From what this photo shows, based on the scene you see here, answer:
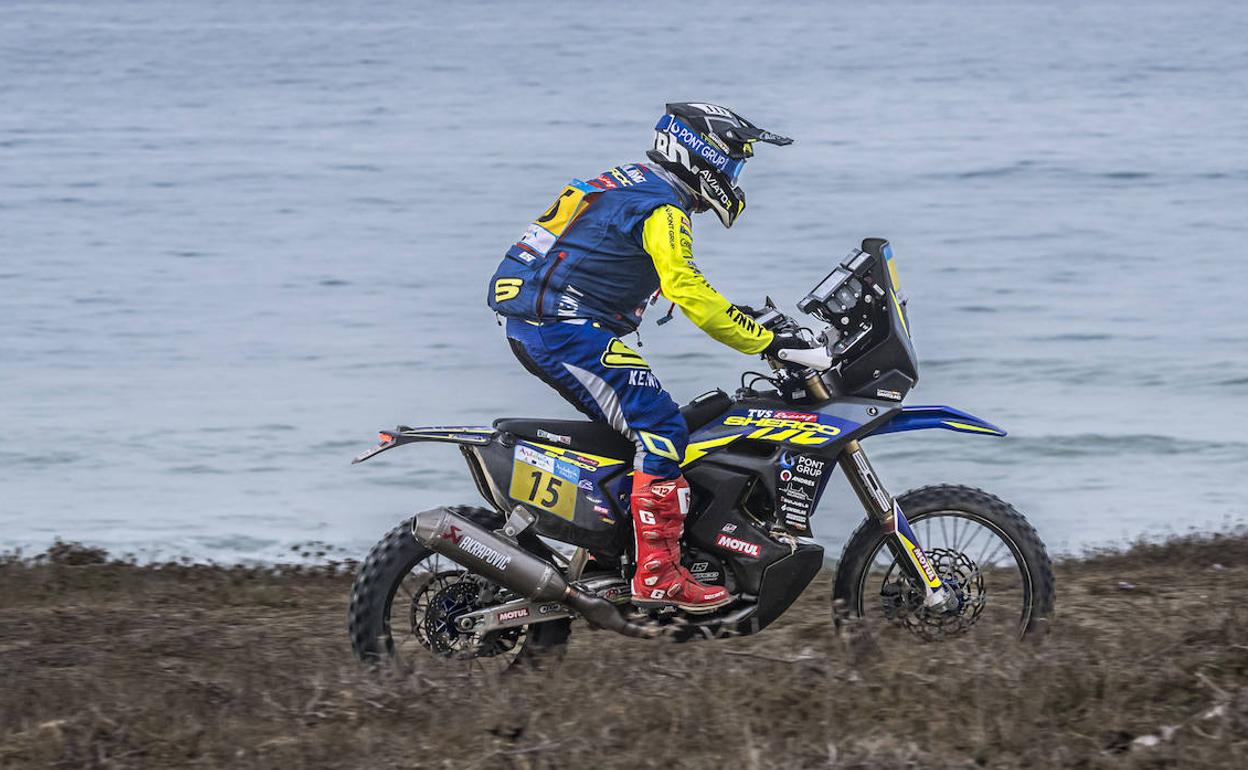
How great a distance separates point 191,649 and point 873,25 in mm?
74940

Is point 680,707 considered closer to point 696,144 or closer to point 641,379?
point 641,379

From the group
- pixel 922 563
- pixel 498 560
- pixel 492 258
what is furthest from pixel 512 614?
pixel 492 258

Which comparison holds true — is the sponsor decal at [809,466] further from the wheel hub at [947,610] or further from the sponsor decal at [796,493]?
the wheel hub at [947,610]

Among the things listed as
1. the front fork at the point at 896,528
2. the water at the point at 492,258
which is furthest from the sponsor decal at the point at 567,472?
the water at the point at 492,258

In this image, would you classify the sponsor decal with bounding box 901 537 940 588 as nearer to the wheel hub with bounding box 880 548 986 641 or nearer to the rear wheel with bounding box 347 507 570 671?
the wheel hub with bounding box 880 548 986 641

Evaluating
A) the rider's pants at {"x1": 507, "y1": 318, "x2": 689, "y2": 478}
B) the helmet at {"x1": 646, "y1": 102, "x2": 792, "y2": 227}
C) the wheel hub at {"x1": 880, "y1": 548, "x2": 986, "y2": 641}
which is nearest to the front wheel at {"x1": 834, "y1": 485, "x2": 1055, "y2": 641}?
the wheel hub at {"x1": 880, "y1": 548, "x2": 986, "y2": 641}

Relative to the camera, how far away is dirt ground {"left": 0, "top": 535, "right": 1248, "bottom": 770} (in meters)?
5.32

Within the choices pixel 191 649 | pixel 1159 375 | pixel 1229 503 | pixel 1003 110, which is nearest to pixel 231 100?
pixel 1003 110

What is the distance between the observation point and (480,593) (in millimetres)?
6742

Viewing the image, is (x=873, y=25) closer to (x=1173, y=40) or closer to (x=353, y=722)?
(x=1173, y=40)

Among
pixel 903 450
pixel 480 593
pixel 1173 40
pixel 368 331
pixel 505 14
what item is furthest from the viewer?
pixel 505 14

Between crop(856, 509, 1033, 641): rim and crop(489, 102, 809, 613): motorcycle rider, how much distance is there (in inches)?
29.0

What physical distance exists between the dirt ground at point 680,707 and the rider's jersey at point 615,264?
131 cm

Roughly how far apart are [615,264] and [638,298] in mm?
214
